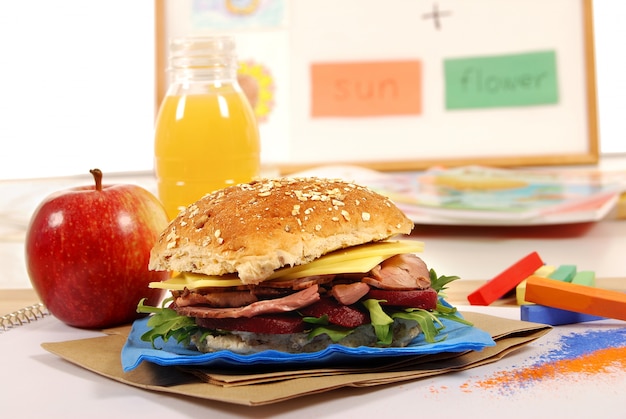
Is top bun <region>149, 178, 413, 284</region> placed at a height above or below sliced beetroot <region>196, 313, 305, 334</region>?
above

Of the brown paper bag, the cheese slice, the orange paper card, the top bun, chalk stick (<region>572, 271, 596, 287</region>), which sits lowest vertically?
the brown paper bag

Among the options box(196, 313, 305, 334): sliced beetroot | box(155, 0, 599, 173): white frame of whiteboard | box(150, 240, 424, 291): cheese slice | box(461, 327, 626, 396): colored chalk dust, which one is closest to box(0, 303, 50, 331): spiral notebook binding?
box(150, 240, 424, 291): cheese slice

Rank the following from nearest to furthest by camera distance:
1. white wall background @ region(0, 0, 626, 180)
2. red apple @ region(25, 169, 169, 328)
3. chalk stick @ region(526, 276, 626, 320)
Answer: chalk stick @ region(526, 276, 626, 320) < red apple @ region(25, 169, 169, 328) < white wall background @ region(0, 0, 626, 180)

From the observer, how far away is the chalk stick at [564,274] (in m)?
1.64

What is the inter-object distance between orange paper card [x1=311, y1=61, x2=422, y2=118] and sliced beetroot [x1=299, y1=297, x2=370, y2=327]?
225 cm

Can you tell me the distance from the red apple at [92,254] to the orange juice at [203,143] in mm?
330

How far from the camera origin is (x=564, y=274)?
165 centimetres

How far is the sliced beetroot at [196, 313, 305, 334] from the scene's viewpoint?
1149 mm

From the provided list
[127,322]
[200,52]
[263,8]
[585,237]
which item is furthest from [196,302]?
[263,8]

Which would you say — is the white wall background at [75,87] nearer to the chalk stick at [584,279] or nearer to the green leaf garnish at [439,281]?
the chalk stick at [584,279]

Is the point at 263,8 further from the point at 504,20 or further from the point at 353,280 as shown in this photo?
the point at 353,280

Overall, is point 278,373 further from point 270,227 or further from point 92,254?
point 92,254

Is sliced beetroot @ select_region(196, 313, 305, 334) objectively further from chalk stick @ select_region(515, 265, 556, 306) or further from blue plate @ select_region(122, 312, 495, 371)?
chalk stick @ select_region(515, 265, 556, 306)

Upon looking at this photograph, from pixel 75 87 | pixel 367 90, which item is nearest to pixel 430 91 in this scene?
pixel 367 90
